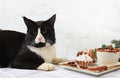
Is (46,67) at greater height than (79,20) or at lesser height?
lesser

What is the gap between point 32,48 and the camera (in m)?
0.94

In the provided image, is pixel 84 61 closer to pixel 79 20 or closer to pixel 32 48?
pixel 32 48

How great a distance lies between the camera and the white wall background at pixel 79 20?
1.19 m

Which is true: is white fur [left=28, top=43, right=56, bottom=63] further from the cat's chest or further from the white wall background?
the white wall background

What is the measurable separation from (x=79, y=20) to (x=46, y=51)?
0.45m

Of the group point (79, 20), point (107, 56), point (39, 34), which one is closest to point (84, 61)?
point (107, 56)

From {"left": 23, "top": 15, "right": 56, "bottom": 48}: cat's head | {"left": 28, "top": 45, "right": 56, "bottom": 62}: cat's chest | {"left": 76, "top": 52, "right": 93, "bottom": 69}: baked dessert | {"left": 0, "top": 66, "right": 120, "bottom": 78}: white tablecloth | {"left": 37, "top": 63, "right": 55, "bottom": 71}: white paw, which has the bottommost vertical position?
{"left": 0, "top": 66, "right": 120, "bottom": 78}: white tablecloth

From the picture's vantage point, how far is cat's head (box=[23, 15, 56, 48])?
903 mm

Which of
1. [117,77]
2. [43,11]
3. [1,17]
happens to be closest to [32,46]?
[117,77]

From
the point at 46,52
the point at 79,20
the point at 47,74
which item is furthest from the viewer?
the point at 79,20

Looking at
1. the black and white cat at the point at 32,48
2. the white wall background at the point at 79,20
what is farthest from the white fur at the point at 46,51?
the white wall background at the point at 79,20

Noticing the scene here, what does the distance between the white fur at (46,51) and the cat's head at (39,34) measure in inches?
1.0

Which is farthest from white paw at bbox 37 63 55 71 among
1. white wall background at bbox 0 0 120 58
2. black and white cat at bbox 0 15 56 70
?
white wall background at bbox 0 0 120 58

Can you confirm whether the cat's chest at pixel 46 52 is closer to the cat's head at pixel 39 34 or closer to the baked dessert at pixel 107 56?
the cat's head at pixel 39 34
